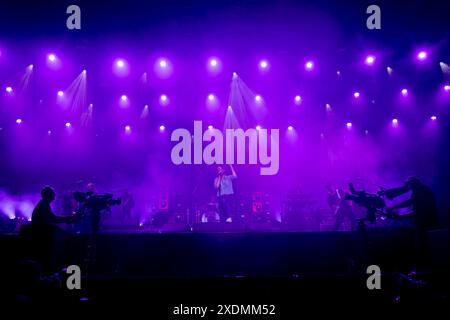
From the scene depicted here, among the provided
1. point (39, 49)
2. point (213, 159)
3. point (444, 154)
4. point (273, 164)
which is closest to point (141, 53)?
point (39, 49)

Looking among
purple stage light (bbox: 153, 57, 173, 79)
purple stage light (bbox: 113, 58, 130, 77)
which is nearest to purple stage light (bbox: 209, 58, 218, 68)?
purple stage light (bbox: 153, 57, 173, 79)

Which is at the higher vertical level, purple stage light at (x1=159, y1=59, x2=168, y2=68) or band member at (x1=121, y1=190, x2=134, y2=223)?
purple stage light at (x1=159, y1=59, x2=168, y2=68)

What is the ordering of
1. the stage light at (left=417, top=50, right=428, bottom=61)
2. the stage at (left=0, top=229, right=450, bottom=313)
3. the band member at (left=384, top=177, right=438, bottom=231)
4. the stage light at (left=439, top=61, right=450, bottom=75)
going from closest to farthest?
1. the band member at (left=384, top=177, right=438, bottom=231)
2. the stage at (left=0, top=229, right=450, bottom=313)
3. the stage light at (left=417, top=50, right=428, bottom=61)
4. the stage light at (left=439, top=61, right=450, bottom=75)

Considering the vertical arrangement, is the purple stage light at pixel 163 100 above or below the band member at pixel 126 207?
above

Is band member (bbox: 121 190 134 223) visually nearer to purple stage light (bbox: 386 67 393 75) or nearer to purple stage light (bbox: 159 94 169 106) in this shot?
purple stage light (bbox: 159 94 169 106)

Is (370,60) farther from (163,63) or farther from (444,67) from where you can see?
(163,63)

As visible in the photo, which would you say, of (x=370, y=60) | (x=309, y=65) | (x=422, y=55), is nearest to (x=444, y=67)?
(x=422, y=55)

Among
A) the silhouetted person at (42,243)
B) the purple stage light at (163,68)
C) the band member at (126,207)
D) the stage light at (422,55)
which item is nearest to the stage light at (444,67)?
the stage light at (422,55)

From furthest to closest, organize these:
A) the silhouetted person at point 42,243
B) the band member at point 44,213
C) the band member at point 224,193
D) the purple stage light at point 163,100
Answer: the purple stage light at point 163,100, the band member at point 224,193, the band member at point 44,213, the silhouetted person at point 42,243

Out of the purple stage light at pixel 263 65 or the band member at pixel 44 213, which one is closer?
the band member at pixel 44 213

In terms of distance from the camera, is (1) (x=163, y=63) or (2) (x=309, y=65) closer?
(1) (x=163, y=63)

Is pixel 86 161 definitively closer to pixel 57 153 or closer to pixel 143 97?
pixel 57 153

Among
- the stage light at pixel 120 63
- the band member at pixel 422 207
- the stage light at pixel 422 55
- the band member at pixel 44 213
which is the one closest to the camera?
the band member at pixel 422 207

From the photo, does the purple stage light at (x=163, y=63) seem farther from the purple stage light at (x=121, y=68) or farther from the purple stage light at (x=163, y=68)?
the purple stage light at (x=121, y=68)
